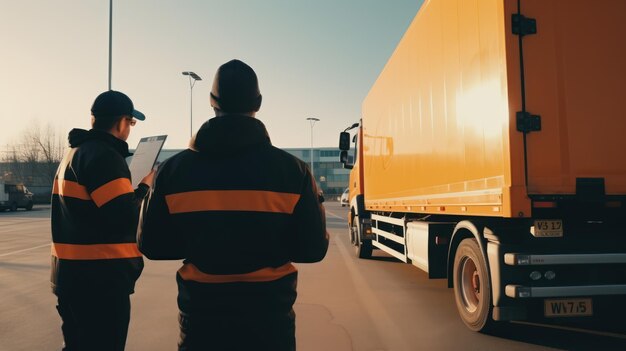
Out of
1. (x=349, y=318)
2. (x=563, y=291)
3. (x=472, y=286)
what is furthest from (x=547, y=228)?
(x=349, y=318)

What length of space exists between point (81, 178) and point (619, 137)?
13.2 ft

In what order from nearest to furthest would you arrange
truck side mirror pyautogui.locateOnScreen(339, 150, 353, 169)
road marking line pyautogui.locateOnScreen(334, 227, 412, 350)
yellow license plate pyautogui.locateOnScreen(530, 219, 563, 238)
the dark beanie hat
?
the dark beanie hat < yellow license plate pyautogui.locateOnScreen(530, 219, 563, 238) < road marking line pyautogui.locateOnScreen(334, 227, 412, 350) < truck side mirror pyautogui.locateOnScreen(339, 150, 353, 169)

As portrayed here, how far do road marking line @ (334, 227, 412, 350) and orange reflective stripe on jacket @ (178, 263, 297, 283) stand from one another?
9.36ft

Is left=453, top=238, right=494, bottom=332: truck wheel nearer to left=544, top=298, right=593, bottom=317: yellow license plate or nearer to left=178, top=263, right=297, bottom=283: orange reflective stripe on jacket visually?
left=544, top=298, right=593, bottom=317: yellow license plate

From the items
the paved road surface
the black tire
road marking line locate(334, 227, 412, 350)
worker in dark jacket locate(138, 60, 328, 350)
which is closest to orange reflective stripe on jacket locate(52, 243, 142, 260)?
worker in dark jacket locate(138, 60, 328, 350)

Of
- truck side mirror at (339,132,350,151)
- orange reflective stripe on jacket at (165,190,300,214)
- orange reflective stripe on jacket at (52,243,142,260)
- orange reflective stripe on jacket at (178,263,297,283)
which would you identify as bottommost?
orange reflective stripe on jacket at (178,263,297,283)

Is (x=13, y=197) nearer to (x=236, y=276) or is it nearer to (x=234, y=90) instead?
(x=234, y=90)

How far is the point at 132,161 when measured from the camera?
10.5 ft

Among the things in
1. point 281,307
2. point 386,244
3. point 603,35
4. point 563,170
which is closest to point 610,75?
point 603,35

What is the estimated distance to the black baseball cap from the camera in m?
2.80

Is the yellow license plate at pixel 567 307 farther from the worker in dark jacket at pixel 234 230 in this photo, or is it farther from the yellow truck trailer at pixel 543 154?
the worker in dark jacket at pixel 234 230

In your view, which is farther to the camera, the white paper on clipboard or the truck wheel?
the truck wheel

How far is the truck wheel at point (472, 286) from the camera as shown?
435cm

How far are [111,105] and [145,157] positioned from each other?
40 centimetres
